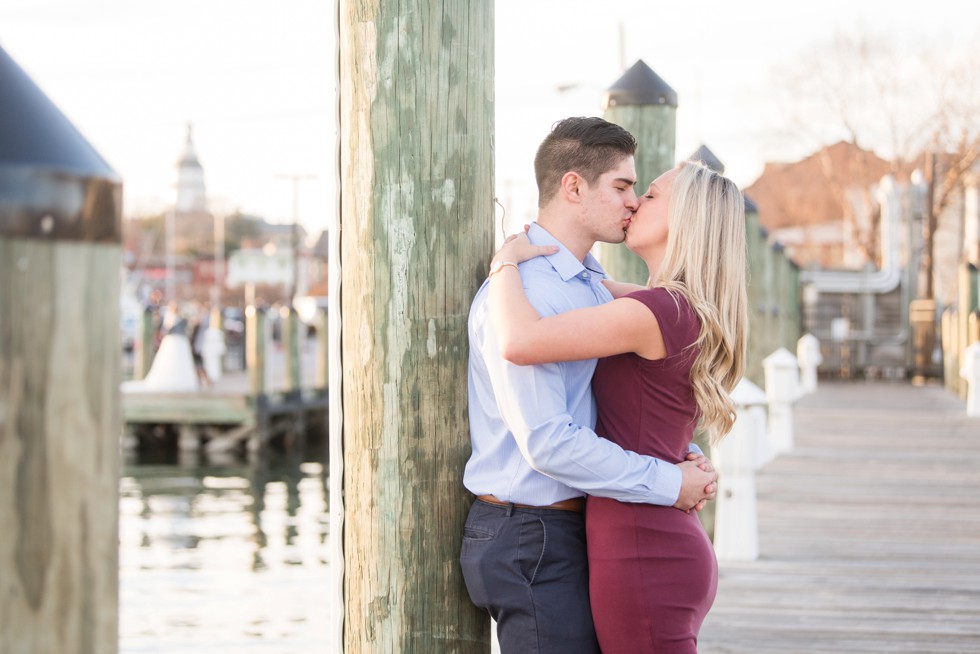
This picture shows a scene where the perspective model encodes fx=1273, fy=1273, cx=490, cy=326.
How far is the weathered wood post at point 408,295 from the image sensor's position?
3025 mm

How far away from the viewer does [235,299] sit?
9994cm

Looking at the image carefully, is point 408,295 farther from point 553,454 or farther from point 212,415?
point 212,415

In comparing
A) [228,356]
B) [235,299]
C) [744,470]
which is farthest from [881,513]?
[235,299]

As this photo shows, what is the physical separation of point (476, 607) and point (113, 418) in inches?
68.7

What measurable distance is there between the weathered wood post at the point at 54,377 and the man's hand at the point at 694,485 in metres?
1.66

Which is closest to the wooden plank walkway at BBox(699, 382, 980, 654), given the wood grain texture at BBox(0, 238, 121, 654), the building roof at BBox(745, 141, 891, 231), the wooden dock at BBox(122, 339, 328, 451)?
the wood grain texture at BBox(0, 238, 121, 654)

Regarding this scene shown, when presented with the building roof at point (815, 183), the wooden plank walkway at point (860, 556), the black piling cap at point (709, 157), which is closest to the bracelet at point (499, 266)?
the wooden plank walkway at point (860, 556)

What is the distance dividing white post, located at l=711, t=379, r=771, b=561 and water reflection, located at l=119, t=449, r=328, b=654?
365cm

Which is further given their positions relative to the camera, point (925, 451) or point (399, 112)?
point (925, 451)

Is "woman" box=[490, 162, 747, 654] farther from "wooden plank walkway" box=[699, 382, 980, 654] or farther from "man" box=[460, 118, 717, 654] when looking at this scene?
"wooden plank walkway" box=[699, 382, 980, 654]

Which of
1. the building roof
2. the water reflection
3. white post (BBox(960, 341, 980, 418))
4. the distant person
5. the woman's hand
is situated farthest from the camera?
the building roof

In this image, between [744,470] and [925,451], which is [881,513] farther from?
[925,451]

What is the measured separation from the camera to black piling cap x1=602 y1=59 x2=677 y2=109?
17.9 feet

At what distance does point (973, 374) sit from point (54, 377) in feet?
53.0
